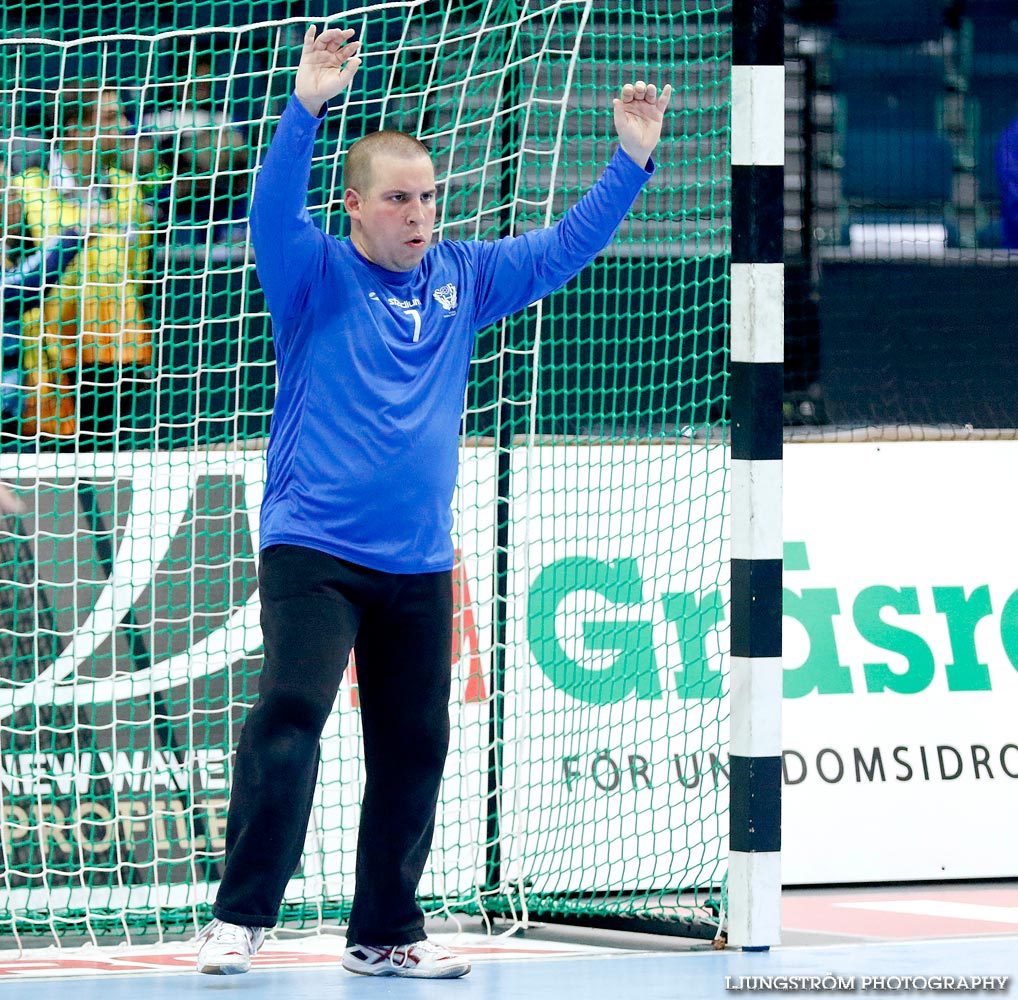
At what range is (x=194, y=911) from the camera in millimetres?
5641

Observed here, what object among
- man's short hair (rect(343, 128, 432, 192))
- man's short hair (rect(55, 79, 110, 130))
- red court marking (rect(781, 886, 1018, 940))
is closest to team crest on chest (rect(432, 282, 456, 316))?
man's short hair (rect(343, 128, 432, 192))

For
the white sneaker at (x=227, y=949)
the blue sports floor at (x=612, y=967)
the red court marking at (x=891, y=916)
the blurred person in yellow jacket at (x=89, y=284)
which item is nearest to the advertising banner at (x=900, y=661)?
the red court marking at (x=891, y=916)

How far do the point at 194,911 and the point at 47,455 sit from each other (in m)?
1.44

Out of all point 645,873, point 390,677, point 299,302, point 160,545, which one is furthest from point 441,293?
point 645,873

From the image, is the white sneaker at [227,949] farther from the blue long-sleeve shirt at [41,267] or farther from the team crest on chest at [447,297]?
the blue long-sleeve shirt at [41,267]

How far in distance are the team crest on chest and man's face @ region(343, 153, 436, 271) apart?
109 mm

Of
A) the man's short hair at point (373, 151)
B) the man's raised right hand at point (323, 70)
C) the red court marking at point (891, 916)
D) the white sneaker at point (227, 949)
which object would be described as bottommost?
the red court marking at point (891, 916)

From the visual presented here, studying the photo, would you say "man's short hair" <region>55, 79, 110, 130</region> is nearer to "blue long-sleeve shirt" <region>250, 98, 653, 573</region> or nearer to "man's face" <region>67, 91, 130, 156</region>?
"man's face" <region>67, 91, 130, 156</region>

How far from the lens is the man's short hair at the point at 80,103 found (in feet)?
19.9

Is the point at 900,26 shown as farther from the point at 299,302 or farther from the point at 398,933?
the point at 398,933

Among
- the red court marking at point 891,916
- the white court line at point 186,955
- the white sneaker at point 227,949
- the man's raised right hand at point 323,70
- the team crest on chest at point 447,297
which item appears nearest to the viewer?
the man's raised right hand at point 323,70

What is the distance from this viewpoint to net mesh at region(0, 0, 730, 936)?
232 inches

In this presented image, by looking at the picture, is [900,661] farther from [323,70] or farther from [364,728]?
[323,70]

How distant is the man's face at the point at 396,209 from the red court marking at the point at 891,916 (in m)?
2.34
